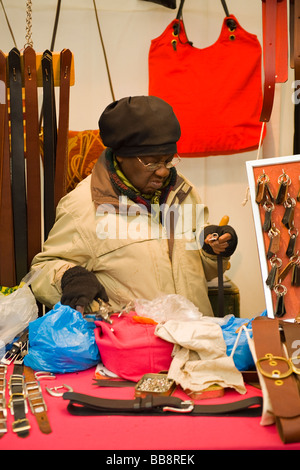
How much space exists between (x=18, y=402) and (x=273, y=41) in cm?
160

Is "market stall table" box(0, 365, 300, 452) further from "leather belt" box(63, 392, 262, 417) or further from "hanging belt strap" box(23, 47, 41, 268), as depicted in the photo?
"hanging belt strap" box(23, 47, 41, 268)

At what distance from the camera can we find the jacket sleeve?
2.06 metres

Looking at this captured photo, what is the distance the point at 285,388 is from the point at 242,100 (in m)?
2.25

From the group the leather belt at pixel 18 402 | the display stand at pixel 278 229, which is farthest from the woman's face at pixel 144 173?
the leather belt at pixel 18 402

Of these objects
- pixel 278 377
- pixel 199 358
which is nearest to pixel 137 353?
pixel 199 358

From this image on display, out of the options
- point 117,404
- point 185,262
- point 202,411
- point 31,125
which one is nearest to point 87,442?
point 117,404

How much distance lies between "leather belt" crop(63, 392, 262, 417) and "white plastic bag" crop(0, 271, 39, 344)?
22.3 inches

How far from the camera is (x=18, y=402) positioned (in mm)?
1424

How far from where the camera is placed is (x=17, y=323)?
6.30ft

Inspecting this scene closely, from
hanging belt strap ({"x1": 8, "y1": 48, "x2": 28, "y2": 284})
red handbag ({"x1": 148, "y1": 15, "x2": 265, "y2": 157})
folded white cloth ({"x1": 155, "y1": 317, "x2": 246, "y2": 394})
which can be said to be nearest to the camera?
folded white cloth ({"x1": 155, "y1": 317, "x2": 246, "y2": 394})

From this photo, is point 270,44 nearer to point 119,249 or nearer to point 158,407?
point 119,249

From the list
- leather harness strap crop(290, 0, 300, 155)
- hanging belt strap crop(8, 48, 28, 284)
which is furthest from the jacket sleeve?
leather harness strap crop(290, 0, 300, 155)

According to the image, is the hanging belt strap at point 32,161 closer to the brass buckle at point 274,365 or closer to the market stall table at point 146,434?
the market stall table at point 146,434

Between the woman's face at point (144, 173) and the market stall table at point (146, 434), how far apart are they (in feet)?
3.38
